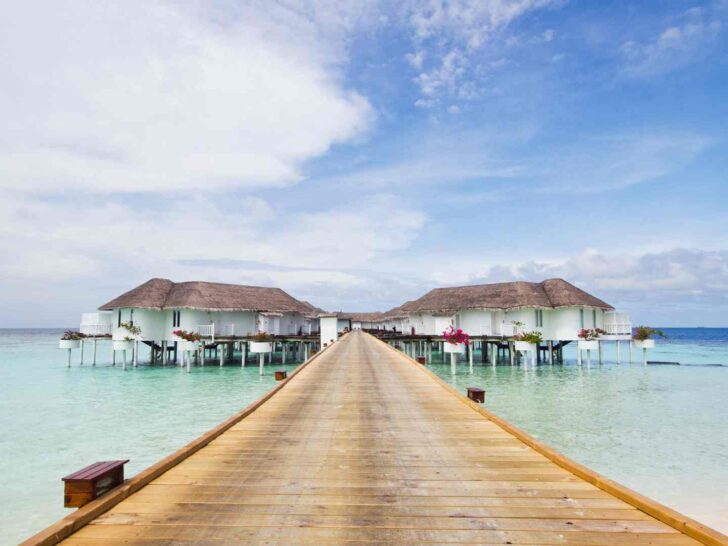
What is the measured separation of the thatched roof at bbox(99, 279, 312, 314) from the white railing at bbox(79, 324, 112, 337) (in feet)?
5.14

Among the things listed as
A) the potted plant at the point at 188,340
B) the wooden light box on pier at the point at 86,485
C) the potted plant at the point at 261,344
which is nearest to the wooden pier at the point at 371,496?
the wooden light box on pier at the point at 86,485

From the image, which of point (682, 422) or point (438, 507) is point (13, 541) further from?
point (682, 422)

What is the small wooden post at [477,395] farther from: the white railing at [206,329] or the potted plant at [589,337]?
the white railing at [206,329]

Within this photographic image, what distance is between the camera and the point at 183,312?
34562 mm

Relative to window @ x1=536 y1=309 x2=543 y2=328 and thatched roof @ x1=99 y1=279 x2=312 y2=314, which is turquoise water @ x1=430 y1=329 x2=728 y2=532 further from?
thatched roof @ x1=99 y1=279 x2=312 y2=314

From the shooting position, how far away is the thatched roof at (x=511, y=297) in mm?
33656

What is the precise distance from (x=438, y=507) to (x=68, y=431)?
582 inches

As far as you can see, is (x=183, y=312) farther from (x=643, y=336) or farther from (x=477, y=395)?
(x=643, y=336)

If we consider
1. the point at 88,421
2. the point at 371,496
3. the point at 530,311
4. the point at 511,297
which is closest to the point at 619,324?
the point at 530,311

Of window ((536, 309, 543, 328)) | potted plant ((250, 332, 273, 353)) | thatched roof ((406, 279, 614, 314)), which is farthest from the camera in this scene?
window ((536, 309, 543, 328))

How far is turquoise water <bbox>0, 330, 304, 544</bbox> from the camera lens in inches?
369

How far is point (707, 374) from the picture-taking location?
A: 3170 cm

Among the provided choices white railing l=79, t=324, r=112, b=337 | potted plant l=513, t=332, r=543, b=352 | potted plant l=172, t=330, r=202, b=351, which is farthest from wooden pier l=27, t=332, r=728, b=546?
white railing l=79, t=324, r=112, b=337

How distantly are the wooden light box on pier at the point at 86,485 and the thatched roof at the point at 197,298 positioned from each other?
1199 inches
